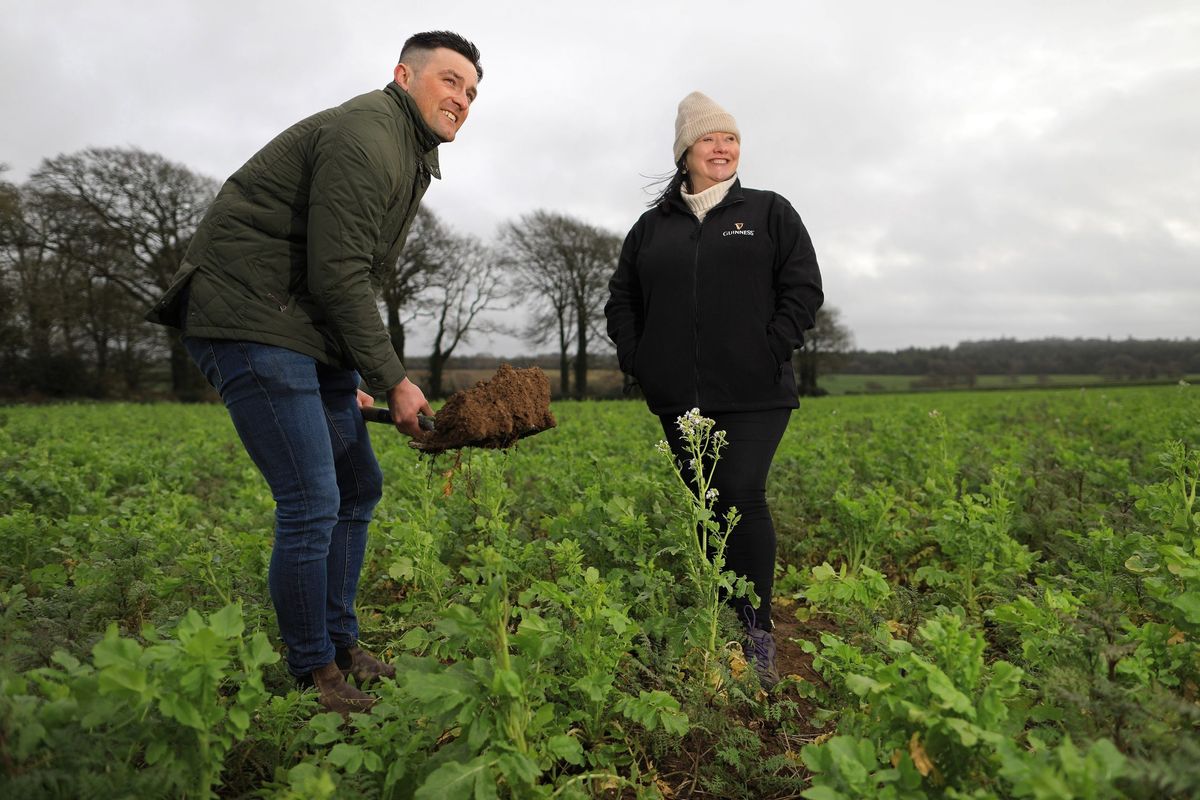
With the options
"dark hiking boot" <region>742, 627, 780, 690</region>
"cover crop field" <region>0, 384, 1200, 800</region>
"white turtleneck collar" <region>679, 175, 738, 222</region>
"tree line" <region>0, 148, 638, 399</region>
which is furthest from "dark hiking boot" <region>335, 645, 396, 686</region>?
"tree line" <region>0, 148, 638, 399</region>

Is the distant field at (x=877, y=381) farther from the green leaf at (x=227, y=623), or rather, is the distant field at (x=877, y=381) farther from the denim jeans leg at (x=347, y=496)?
the green leaf at (x=227, y=623)

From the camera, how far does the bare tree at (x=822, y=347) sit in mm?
47250

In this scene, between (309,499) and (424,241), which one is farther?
(424,241)

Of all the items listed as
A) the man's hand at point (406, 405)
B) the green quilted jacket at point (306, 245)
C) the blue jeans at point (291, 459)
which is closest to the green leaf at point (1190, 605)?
the man's hand at point (406, 405)

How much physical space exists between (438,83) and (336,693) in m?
2.25

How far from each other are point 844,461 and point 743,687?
4251 mm

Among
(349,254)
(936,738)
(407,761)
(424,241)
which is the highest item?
(424,241)

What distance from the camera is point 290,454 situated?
244 cm

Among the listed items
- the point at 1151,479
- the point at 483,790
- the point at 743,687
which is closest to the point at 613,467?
the point at 743,687

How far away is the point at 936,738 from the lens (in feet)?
5.93

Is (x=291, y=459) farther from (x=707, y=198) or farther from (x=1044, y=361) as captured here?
(x=1044, y=361)

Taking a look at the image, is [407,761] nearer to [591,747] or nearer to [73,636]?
[591,747]

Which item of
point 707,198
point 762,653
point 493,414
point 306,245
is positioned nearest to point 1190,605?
point 762,653

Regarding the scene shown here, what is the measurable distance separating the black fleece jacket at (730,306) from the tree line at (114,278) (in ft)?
74.9
